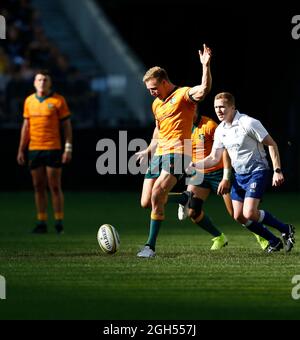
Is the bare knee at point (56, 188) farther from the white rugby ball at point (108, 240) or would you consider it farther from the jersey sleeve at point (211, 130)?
the white rugby ball at point (108, 240)

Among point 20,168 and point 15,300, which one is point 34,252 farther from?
point 20,168

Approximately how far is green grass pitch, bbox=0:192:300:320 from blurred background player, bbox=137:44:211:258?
0.53m

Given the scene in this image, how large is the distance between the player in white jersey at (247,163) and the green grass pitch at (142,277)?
0.96ft

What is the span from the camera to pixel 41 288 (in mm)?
10367

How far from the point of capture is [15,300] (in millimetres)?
9711

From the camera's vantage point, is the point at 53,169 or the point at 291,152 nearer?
the point at 53,169

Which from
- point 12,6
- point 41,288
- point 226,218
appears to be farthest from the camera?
point 12,6

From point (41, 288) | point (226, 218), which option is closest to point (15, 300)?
point (41, 288)

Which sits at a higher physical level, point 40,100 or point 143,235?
point 40,100

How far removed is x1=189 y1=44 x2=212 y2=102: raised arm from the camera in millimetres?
11961

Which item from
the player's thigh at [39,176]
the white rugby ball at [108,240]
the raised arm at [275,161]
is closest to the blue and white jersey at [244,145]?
the raised arm at [275,161]

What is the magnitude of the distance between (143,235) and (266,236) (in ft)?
9.25

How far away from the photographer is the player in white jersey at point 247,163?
13.0 m
